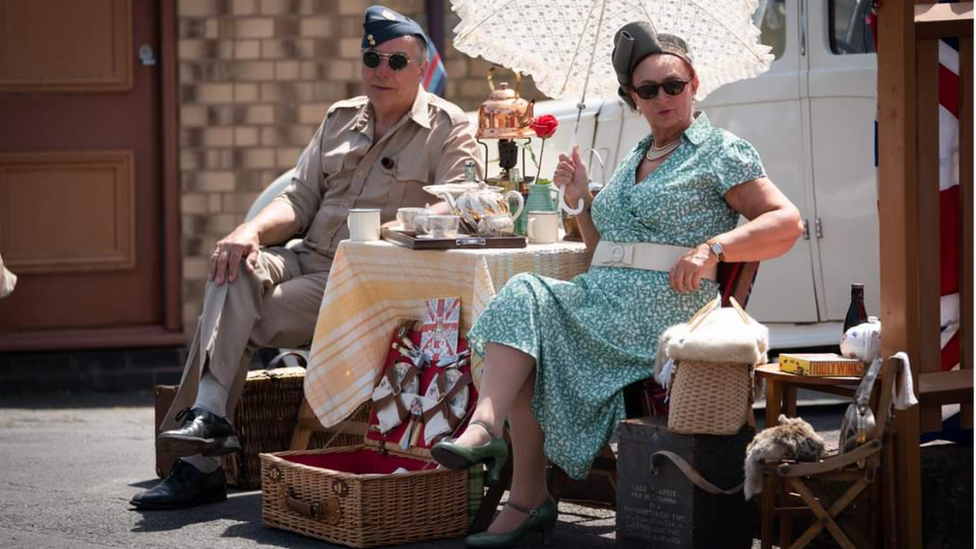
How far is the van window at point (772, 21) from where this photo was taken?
7.60 meters

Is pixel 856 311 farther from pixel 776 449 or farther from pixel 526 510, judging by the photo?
pixel 526 510

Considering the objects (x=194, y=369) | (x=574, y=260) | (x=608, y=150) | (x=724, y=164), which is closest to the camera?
(x=724, y=164)

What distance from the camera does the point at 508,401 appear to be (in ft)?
15.9

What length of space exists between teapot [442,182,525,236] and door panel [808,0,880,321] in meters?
2.36

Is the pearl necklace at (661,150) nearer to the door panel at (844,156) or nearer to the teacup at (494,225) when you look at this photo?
the teacup at (494,225)

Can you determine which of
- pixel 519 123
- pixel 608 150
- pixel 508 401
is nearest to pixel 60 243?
pixel 608 150

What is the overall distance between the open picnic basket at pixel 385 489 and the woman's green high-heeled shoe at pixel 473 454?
1.09 feet

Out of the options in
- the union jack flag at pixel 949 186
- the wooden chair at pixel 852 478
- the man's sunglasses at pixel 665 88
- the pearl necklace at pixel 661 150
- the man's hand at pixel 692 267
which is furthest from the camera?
the pearl necklace at pixel 661 150

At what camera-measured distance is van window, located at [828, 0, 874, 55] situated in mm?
7488

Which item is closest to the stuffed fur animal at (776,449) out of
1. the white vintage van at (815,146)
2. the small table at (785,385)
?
the small table at (785,385)

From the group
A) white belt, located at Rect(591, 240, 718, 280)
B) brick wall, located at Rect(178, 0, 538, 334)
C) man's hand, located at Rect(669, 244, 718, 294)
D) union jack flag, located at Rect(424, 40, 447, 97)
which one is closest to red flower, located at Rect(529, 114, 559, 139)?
white belt, located at Rect(591, 240, 718, 280)

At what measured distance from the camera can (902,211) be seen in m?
4.41

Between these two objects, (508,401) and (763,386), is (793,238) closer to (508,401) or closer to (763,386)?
(763,386)

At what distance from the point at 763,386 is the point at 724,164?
2.25 feet
